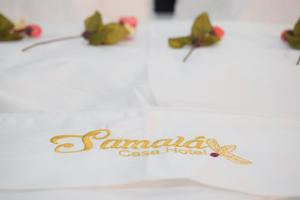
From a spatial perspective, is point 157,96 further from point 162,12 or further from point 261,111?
point 162,12

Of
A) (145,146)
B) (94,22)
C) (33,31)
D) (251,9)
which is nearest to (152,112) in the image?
(145,146)

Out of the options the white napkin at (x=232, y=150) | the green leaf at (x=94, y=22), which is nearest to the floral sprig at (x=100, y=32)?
the green leaf at (x=94, y=22)

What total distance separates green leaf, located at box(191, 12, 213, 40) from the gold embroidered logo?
34cm

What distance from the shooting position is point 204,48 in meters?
0.83

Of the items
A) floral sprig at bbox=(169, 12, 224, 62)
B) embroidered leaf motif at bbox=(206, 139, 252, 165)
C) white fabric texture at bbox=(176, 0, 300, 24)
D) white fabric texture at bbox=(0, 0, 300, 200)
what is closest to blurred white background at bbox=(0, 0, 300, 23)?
white fabric texture at bbox=(176, 0, 300, 24)

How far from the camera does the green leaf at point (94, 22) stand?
84cm

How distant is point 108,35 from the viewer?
2.73 ft

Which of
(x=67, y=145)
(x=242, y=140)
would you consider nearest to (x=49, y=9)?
(x=67, y=145)

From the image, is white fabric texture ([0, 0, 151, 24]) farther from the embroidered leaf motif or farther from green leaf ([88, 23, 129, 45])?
the embroidered leaf motif

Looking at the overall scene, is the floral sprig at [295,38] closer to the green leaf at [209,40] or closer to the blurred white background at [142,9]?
the green leaf at [209,40]

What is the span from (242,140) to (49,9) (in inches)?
37.8

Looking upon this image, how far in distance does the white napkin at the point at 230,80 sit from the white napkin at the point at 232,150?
5cm

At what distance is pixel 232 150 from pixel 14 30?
660 millimetres

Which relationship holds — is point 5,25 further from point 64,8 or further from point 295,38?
point 295,38
